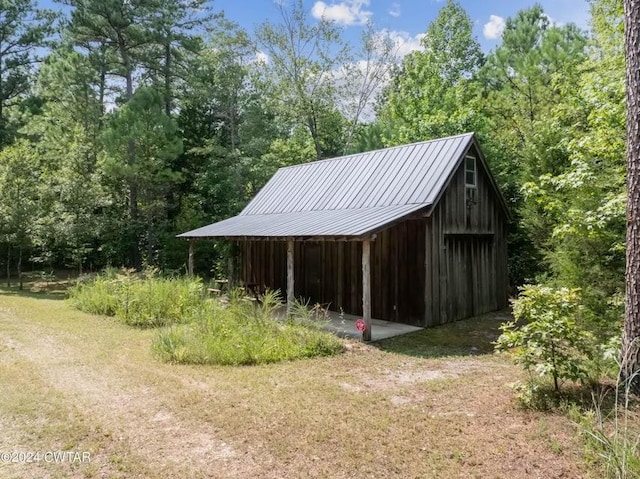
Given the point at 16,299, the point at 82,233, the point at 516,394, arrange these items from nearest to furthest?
the point at 516,394 < the point at 16,299 < the point at 82,233

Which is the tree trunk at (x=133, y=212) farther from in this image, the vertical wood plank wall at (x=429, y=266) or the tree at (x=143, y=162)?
the vertical wood plank wall at (x=429, y=266)

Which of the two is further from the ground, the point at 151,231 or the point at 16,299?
the point at 151,231

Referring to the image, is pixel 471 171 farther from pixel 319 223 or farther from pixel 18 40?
pixel 18 40

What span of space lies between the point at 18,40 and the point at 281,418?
26524mm

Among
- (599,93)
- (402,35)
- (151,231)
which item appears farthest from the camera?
(402,35)

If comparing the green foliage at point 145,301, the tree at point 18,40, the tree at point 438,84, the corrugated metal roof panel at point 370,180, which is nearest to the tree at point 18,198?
the green foliage at point 145,301

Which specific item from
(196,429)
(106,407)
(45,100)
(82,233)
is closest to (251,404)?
(196,429)

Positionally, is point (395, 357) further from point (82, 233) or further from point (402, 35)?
point (402, 35)

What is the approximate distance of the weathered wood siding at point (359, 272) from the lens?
10047 millimetres

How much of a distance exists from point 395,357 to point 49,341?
6724 mm

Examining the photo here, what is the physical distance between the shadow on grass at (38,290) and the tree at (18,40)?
29.0 feet

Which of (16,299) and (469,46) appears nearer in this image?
(16,299)

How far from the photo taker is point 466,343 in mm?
8391

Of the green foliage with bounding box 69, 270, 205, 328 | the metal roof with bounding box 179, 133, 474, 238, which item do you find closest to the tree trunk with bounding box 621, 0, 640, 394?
the metal roof with bounding box 179, 133, 474, 238
